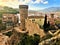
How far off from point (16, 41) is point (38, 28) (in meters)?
0.47

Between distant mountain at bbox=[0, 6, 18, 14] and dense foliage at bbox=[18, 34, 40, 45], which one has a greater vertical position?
distant mountain at bbox=[0, 6, 18, 14]

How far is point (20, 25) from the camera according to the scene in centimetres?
575

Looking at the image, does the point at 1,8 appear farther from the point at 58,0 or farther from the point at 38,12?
the point at 58,0

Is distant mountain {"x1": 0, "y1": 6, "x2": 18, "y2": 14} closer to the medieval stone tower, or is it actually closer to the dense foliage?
the medieval stone tower

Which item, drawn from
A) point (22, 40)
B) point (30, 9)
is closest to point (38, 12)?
point (30, 9)

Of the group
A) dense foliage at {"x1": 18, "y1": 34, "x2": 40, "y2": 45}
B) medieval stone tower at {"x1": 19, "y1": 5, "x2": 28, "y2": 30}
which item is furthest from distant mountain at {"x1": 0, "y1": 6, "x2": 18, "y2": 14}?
dense foliage at {"x1": 18, "y1": 34, "x2": 40, "y2": 45}

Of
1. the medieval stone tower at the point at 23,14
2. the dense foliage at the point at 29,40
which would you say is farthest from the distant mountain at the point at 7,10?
the dense foliage at the point at 29,40

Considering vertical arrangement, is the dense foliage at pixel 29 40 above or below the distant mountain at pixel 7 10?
below

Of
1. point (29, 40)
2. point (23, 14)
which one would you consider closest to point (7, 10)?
point (23, 14)

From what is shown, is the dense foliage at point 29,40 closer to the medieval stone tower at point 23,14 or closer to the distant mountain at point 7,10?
the medieval stone tower at point 23,14

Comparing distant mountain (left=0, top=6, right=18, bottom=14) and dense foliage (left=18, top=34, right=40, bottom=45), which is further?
distant mountain (left=0, top=6, right=18, bottom=14)

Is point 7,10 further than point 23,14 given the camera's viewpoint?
Yes

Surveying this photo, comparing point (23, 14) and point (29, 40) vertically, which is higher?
point (23, 14)

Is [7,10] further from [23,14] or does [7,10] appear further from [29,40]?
[29,40]
